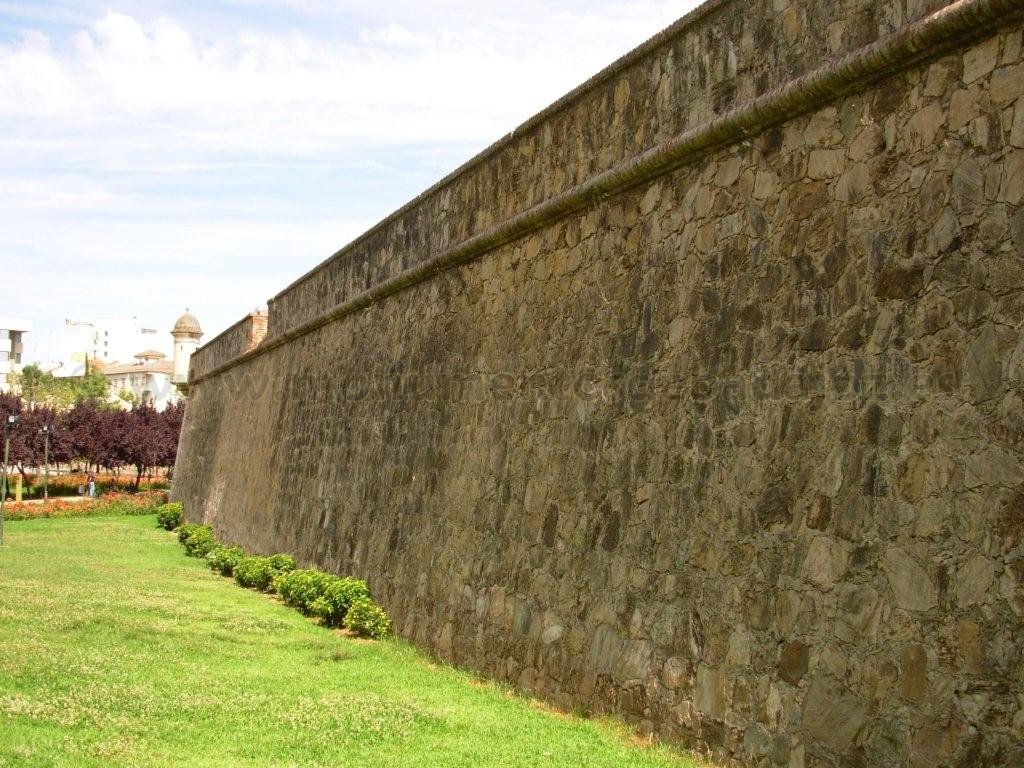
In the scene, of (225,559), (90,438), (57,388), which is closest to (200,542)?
(225,559)

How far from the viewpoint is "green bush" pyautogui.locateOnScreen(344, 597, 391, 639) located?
10.3m

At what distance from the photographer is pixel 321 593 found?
453 inches

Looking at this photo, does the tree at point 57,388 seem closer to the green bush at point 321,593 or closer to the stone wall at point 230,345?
the stone wall at point 230,345

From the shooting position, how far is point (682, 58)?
265 inches

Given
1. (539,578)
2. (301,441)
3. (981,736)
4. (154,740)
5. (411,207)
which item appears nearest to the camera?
(981,736)

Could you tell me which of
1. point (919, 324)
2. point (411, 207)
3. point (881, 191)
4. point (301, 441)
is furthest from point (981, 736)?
point (301, 441)

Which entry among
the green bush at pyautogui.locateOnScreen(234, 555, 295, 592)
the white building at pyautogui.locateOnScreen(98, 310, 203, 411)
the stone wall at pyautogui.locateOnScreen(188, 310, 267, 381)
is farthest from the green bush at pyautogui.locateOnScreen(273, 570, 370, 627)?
the white building at pyautogui.locateOnScreen(98, 310, 203, 411)

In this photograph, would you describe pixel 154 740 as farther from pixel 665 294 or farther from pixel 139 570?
pixel 139 570

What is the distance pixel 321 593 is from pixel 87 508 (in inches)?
800

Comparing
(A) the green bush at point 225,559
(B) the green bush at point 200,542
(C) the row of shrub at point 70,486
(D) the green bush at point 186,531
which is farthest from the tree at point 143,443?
→ (A) the green bush at point 225,559

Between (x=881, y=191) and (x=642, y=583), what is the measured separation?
251 cm

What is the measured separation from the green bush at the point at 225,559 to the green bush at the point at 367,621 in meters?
5.55

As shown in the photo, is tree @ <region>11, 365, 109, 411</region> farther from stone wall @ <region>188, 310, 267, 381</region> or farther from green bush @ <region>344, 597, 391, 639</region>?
green bush @ <region>344, 597, 391, 639</region>

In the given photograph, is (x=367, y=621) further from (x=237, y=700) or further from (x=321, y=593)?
(x=237, y=700)
